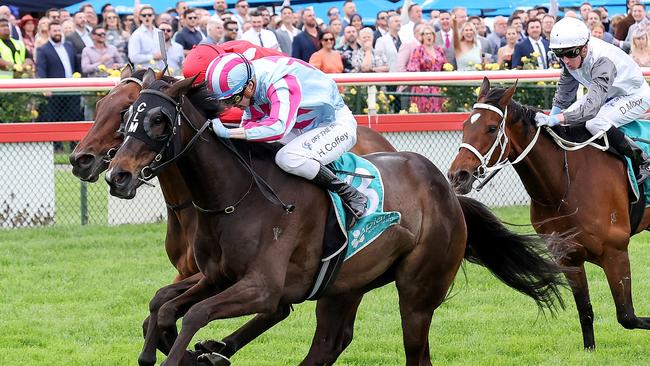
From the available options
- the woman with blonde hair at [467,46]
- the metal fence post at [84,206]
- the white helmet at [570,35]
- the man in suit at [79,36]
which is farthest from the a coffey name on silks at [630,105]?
the man in suit at [79,36]

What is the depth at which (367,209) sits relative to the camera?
5.65 m

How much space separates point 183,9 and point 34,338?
25.7 ft

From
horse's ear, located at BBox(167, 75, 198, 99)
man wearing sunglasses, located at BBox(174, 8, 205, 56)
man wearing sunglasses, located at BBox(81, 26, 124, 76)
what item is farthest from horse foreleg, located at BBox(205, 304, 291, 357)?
man wearing sunglasses, located at BBox(174, 8, 205, 56)

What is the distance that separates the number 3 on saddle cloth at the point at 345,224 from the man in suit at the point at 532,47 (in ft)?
25.3

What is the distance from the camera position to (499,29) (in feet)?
53.4

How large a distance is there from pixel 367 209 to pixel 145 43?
27.4 ft

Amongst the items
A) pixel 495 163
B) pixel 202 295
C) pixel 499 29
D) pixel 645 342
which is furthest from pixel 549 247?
pixel 499 29

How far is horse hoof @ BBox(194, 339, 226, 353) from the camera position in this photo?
562 centimetres

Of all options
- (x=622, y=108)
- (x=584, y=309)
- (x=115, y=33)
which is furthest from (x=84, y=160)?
(x=115, y=33)

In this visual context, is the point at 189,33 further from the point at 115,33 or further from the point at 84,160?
the point at 84,160

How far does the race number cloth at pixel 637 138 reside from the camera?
23.9 ft

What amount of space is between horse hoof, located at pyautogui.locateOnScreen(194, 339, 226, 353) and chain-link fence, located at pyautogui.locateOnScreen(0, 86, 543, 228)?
16.9 ft

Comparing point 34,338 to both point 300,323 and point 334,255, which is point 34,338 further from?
point 334,255

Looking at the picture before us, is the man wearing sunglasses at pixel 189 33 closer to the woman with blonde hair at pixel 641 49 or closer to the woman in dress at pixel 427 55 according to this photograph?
the woman in dress at pixel 427 55
